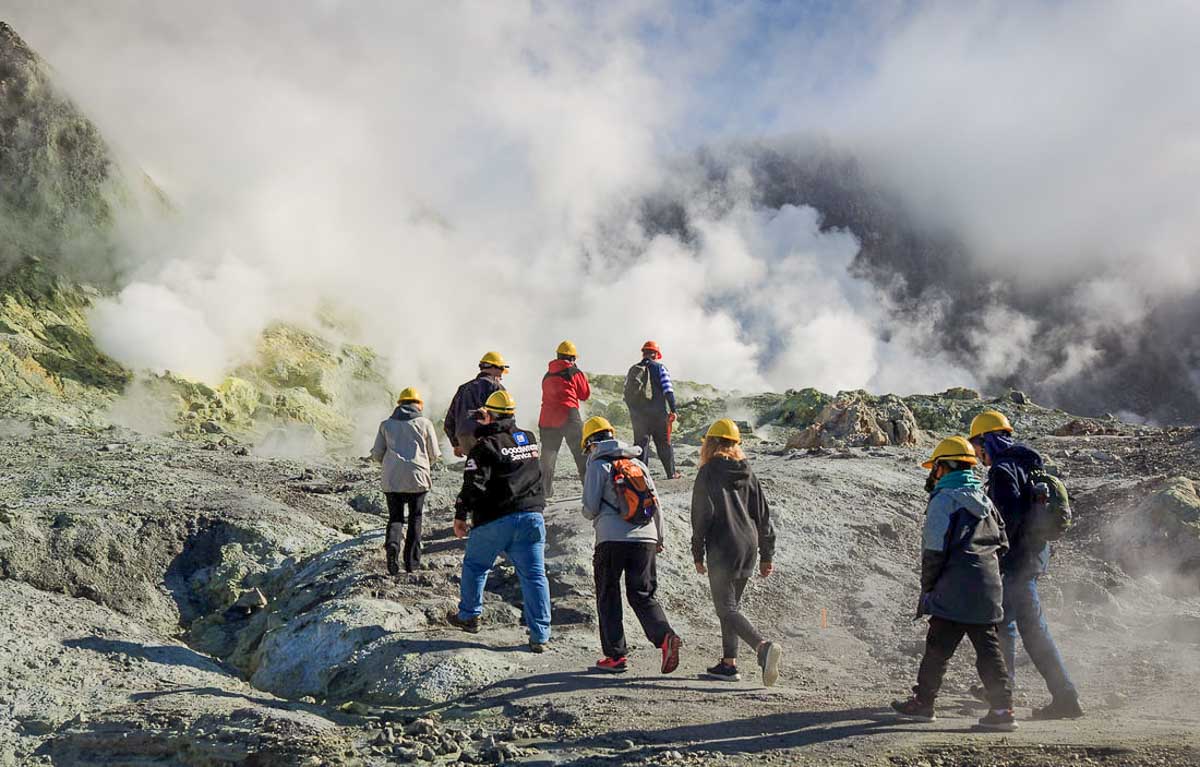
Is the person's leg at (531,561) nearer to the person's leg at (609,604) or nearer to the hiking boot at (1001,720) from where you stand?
the person's leg at (609,604)

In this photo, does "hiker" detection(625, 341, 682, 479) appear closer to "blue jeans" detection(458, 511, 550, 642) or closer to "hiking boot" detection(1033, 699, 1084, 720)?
"blue jeans" detection(458, 511, 550, 642)

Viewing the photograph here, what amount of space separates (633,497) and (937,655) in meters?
2.02

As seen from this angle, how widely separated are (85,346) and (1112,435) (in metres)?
23.0

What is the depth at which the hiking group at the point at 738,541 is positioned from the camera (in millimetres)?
4777

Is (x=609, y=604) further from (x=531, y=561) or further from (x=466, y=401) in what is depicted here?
(x=466, y=401)

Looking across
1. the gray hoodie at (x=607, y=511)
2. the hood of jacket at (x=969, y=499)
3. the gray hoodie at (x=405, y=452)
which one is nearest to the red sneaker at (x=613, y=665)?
the gray hoodie at (x=607, y=511)

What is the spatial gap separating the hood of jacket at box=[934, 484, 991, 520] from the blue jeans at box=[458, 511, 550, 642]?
2663mm

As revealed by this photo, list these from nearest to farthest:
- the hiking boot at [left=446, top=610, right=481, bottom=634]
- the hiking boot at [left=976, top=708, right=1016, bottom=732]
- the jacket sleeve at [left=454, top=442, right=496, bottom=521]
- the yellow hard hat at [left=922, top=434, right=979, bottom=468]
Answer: the hiking boot at [left=976, top=708, right=1016, bottom=732]
the yellow hard hat at [left=922, top=434, right=979, bottom=468]
the jacket sleeve at [left=454, top=442, right=496, bottom=521]
the hiking boot at [left=446, top=610, right=481, bottom=634]

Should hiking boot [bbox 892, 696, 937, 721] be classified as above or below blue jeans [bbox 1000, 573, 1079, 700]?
below

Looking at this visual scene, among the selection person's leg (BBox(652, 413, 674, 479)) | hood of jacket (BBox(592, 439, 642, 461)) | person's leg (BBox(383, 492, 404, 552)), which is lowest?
person's leg (BBox(383, 492, 404, 552))

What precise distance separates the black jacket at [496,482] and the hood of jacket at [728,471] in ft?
4.01

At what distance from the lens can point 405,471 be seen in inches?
297

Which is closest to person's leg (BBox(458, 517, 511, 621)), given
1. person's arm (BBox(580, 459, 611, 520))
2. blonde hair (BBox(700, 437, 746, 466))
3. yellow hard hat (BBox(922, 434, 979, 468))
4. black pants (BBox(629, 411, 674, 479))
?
person's arm (BBox(580, 459, 611, 520))

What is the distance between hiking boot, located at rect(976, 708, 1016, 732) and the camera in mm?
4641
